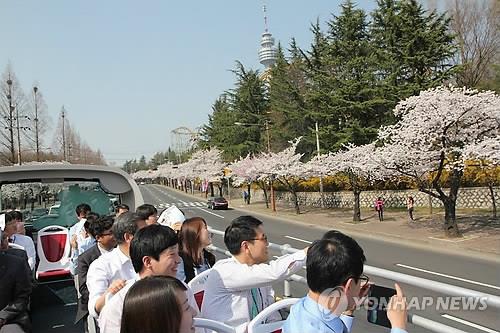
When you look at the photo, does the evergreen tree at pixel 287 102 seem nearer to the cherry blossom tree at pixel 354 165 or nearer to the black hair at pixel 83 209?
the cherry blossom tree at pixel 354 165

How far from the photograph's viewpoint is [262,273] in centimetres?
266

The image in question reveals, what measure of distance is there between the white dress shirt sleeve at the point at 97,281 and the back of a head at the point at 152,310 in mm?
1582

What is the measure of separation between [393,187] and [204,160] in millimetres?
36875

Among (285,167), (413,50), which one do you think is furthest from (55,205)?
(285,167)

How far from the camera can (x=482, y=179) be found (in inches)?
981

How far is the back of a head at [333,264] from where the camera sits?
2.01 metres

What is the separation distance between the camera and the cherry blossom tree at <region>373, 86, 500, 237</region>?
1588 cm

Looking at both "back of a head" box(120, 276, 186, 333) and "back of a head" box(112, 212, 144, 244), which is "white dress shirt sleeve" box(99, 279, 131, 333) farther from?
Result: "back of a head" box(112, 212, 144, 244)

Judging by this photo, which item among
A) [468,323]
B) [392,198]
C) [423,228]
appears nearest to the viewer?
[468,323]

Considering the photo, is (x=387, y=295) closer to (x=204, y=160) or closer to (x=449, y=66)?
(x=449, y=66)

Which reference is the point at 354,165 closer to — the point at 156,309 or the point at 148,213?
the point at 148,213

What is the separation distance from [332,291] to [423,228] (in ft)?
65.4

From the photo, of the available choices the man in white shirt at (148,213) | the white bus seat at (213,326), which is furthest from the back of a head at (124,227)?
the white bus seat at (213,326)

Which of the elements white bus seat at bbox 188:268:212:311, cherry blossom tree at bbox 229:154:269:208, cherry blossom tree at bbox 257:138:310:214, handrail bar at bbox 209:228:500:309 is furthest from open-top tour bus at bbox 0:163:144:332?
cherry blossom tree at bbox 229:154:269:208
